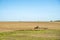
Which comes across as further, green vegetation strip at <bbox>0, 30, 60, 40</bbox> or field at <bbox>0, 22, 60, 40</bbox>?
field at <bbox>0, 22, 60, 40</bbox>

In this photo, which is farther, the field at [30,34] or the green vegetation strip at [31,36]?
the field at [30,34]

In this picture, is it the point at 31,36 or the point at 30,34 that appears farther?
the point at 30,34
